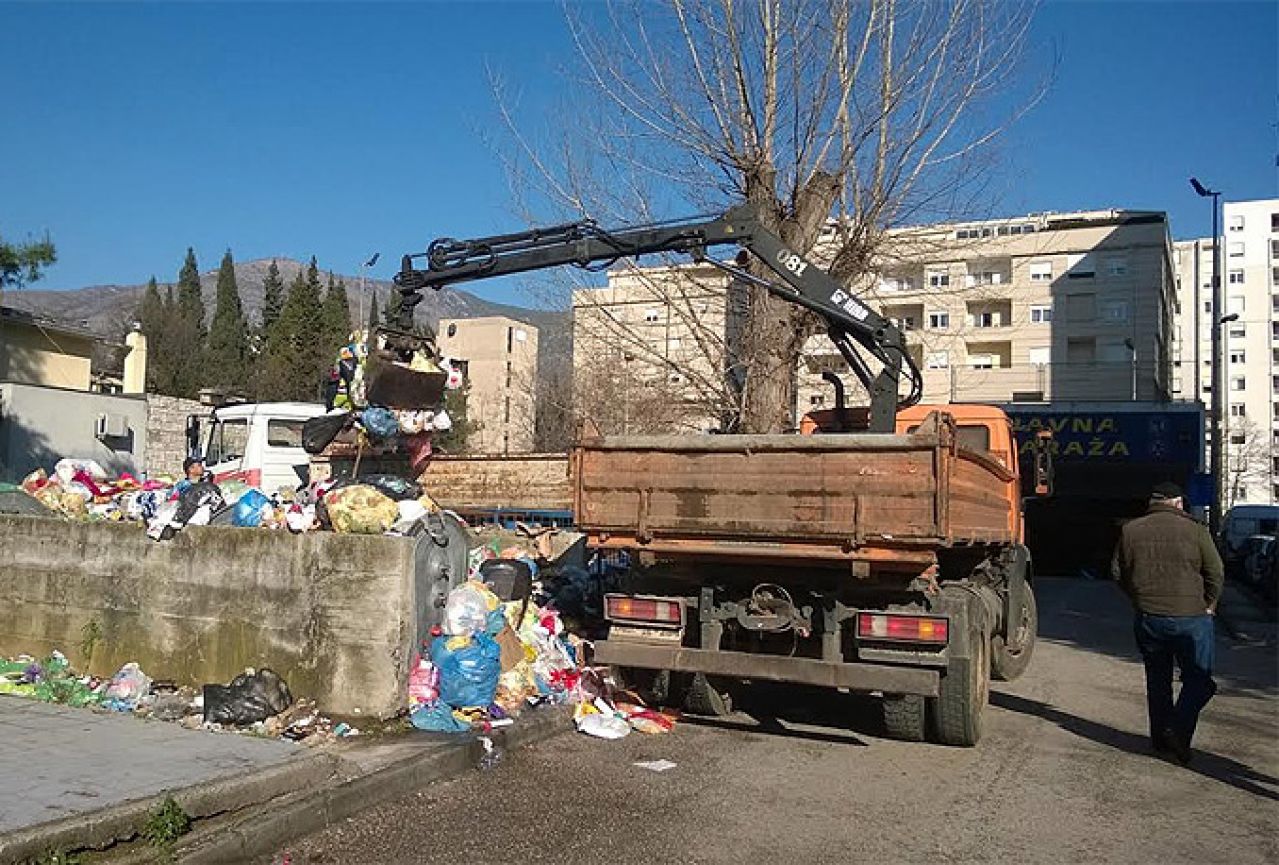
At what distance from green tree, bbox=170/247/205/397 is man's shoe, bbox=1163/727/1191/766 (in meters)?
55.0

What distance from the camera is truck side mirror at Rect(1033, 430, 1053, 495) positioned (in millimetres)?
11352

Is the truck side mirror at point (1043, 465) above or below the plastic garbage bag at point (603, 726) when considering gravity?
above

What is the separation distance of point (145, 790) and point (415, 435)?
4999mm

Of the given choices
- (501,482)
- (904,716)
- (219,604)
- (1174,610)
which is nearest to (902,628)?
(904,716)

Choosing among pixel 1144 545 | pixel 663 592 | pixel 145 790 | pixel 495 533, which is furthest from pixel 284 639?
pixel 1144 545

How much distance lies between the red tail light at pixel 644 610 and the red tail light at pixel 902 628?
132cm

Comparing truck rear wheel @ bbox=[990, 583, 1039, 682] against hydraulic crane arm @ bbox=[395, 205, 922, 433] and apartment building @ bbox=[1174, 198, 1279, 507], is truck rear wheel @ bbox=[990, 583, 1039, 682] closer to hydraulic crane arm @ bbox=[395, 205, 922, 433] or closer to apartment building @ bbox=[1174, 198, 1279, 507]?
hydraulic crane arm @ bbox=[395, 205, 922, 433]

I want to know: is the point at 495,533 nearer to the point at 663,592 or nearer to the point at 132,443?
the point at 663,592

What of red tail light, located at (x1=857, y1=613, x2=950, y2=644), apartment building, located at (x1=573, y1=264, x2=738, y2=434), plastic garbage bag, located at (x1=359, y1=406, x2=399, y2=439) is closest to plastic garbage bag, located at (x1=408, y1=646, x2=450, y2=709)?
plastic garbage bag, located at (x1=359, y1=406, x2=399, y2=439)

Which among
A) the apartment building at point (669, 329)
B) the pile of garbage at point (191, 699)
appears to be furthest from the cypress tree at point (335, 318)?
the pile of garbage at point (191, 699)

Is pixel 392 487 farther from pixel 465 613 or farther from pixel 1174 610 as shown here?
pixel 1174 610

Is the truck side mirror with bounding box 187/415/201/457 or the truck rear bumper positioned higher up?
the truck side mirror with bounding box 187/415/201/457

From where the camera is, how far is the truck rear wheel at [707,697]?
7.84m

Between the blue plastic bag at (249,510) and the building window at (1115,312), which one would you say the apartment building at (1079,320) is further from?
the blue plastic bag at (249,510)
